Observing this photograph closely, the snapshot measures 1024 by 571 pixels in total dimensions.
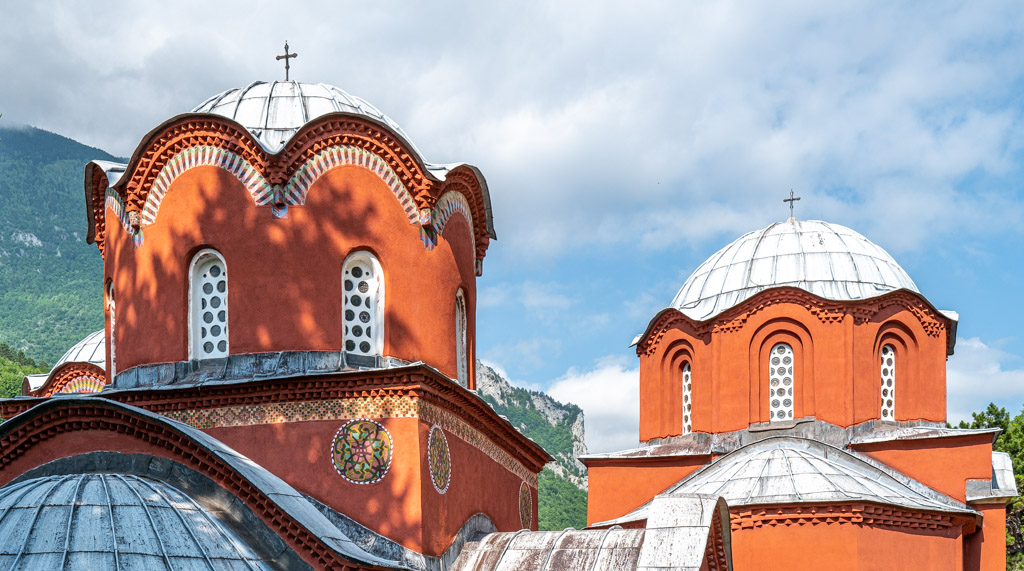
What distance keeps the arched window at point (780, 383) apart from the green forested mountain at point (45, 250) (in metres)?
39.9

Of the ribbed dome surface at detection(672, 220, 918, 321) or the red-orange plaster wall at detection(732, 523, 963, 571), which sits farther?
the ribbed dome surface at detection(672, 220, 918, 321)

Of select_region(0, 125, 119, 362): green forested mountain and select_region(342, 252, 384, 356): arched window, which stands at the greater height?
select_region(0, 125, 119, 362): green forested mountain

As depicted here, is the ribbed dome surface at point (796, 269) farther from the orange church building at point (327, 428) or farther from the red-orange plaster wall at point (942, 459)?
the orange church building at point (327, 428)

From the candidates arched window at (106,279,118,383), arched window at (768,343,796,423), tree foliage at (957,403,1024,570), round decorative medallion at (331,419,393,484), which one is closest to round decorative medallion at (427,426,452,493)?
round decorative medallion at (331,419,393,484)

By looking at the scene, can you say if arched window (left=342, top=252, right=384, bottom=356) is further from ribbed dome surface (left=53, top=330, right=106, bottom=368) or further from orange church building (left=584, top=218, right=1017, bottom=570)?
ribbed dome surface (left=53, top=330, right=106, bottom=368)

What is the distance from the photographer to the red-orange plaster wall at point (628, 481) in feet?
66.6

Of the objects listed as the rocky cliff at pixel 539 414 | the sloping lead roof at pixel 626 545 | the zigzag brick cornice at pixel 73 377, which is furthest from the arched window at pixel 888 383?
the rocky cliff at pixel 539 414

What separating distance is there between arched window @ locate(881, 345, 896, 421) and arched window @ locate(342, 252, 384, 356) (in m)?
10.00

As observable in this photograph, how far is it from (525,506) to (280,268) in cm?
432

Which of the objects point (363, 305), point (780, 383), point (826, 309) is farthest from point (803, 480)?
point (363, 305)

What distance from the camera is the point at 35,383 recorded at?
21672 millimetres

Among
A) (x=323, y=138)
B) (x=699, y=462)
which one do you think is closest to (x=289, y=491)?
(x=323, y=138)

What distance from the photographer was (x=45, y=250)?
65.8 meters

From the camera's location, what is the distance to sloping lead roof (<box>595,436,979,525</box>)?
16328 mm
